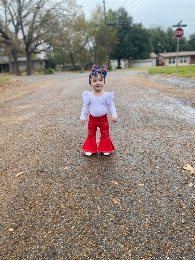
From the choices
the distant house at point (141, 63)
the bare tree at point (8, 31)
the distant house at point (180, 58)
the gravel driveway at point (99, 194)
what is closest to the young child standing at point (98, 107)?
the gravel driveway at point (99, 194)

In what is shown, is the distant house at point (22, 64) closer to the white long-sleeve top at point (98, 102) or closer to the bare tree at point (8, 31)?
the bare tree at point (8, 31)

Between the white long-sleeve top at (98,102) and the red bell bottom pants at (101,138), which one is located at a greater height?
the white long-sleeve top at (98,102)

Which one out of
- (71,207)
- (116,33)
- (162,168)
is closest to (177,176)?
(162,168)

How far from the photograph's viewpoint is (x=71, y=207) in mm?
2379

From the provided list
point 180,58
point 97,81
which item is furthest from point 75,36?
point 97,81

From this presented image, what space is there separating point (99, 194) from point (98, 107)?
1.32 metres

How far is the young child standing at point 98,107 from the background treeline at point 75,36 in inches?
1323

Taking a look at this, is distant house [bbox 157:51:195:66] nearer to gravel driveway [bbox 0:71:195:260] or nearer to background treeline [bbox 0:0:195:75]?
background treeline [bbox 0:0:195:75]

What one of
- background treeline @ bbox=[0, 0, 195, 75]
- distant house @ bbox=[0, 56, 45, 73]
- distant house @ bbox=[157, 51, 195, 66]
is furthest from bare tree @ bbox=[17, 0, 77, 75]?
distant house @ bbox=[157, 51, 195, 66]

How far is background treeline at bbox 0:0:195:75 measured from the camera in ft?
114

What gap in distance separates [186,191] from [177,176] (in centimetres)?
32

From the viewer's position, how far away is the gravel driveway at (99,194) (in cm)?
191

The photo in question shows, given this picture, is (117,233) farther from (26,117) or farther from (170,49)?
(170,49)

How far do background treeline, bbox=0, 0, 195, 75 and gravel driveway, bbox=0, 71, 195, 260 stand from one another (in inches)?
1309
